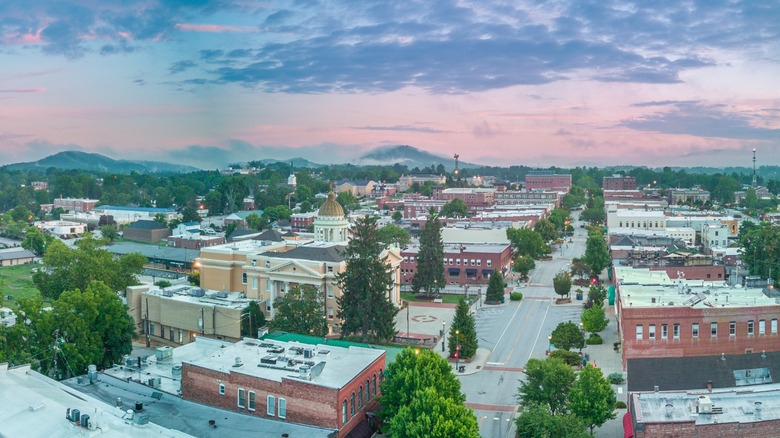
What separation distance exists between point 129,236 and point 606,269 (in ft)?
336

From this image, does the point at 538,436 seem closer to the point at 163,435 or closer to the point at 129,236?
the point at 163,435

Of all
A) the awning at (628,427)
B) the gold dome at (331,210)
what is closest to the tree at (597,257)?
the gold dome at (331,210)

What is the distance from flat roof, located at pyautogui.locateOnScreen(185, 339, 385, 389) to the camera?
3547 centimetres

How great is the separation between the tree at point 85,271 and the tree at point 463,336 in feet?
127

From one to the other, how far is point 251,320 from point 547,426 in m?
32.1

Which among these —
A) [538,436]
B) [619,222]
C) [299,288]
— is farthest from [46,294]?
[619,222]

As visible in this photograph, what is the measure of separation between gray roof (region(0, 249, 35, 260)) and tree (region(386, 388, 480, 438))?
3934 inches

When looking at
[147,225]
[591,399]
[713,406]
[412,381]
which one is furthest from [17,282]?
[713,406]

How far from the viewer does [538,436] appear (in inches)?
1268

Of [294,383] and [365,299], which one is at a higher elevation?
[365,299]

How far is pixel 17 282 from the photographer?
92375mm

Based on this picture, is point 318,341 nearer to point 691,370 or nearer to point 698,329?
point 691,370

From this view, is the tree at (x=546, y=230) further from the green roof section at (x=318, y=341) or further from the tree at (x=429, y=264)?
the green roof section at (x=318, y=341)

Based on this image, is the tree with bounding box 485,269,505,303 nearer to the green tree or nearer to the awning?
the green tree
